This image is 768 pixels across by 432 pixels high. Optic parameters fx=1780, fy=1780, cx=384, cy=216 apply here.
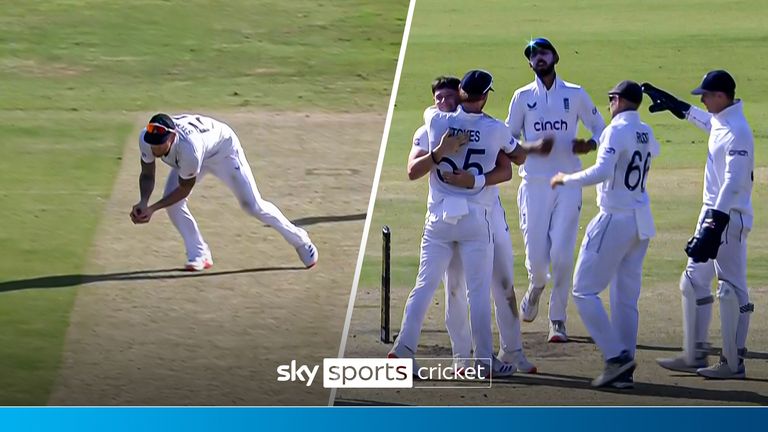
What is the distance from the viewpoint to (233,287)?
9008 millimetres

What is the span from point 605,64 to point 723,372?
3.41 metres

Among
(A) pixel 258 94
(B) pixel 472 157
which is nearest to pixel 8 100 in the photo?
(A) pixel 258 94

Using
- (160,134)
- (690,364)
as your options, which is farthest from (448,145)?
(160,134)

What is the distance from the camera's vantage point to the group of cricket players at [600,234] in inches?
308

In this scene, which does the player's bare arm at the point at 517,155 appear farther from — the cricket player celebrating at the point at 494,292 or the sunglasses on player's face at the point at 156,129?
the sunglasses on player's face at the point at 156,129

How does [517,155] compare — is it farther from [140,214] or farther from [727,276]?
→ [140,214]

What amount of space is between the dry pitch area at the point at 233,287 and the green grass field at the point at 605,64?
307 millimetres

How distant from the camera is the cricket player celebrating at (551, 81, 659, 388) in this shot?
308 inches

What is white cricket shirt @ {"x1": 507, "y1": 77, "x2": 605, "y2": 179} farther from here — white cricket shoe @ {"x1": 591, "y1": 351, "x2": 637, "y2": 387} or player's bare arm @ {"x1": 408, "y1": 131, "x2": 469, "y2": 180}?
white cricket shoe @ {"x1": 591, "y1": 351, "x2": 637, "y2": 387}

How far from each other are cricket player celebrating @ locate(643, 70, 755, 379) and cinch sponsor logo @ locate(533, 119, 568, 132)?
1.94 ft

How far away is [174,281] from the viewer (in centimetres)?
905

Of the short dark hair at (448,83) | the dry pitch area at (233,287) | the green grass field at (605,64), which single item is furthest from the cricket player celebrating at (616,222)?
the green grass field at (605,64)

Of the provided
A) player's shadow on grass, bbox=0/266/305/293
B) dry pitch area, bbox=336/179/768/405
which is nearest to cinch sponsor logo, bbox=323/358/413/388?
dry pitch area, bbox=336/179/768/405

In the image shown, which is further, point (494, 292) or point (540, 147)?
point (540, 147)
